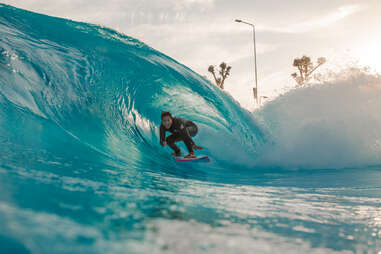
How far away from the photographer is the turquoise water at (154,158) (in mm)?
1222

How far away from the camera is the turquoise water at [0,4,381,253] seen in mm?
1222

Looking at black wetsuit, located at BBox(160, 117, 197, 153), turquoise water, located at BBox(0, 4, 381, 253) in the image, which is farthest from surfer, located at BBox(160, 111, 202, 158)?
turquoise water, located at BBox(0, 4, 381, 253)

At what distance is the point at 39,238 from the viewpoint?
1.01 meters

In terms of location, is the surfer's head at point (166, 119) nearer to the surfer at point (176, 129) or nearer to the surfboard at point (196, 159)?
the surfer at point (176, 129)

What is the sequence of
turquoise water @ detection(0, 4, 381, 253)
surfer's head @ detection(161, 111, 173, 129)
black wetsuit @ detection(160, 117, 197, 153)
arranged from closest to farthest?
turquoise water @ detection(0, 4, 381, 253)
surfer's head @ detection(161, 111, 173, 129)
black wetsuit @ detection(160, 117, 197, 153)

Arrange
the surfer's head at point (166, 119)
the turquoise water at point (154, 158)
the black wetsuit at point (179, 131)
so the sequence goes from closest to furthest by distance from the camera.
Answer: the turquoise water at point (154, 158), the surfer's head at point (166, 119), the black wetsuit at point (179, 131)

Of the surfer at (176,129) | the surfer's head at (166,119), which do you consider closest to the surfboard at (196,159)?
the surfer at (176,129)

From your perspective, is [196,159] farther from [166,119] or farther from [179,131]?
[166,119]

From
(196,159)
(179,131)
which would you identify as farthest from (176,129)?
(196,159)

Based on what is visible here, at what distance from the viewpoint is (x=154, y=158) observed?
5289 millimetres

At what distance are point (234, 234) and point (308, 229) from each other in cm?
46

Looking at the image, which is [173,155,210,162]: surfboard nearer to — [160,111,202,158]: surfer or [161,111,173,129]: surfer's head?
[160,111,202,158]: surfer

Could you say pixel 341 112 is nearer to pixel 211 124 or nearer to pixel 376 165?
pixel 376 165

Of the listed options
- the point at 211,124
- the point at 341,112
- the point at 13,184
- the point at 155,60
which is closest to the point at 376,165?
the point at 341,112
